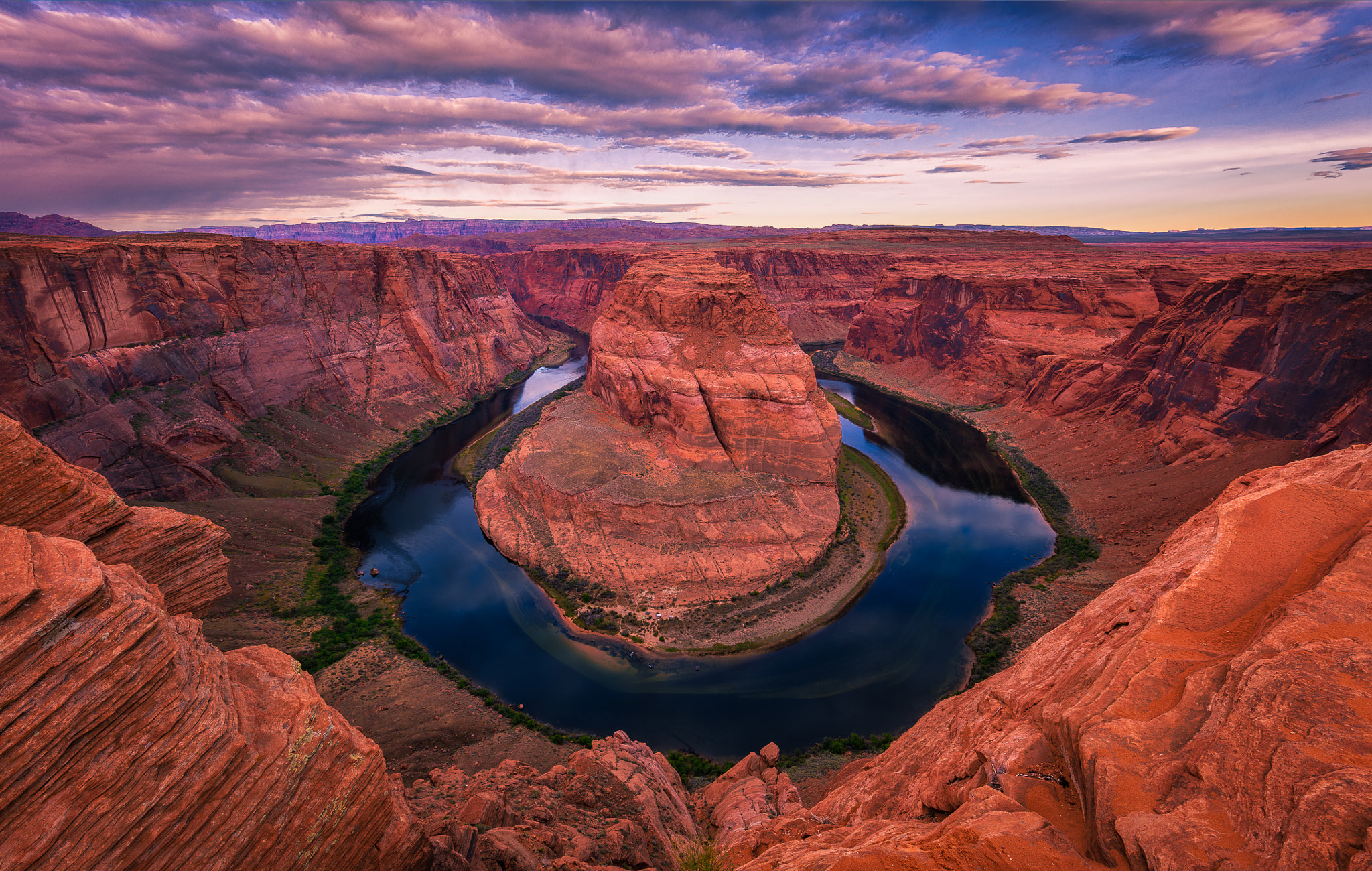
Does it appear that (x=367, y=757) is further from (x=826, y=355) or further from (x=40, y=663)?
(x=826, y=355)

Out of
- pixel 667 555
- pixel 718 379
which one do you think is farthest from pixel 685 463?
pixel 667 555

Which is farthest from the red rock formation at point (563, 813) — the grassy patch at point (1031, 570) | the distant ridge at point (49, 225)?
the distant ridge at point (49, 225)

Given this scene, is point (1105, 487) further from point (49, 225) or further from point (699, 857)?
point (49, 225)

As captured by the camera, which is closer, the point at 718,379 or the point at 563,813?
the point at 563,813

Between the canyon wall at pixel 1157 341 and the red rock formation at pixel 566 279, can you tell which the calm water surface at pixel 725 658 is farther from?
the red rock formation at pixel 566 279

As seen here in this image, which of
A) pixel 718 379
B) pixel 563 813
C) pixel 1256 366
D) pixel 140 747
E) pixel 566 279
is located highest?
pixel 566 279

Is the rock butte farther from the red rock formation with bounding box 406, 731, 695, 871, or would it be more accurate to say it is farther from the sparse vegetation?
the sparse vegetation
